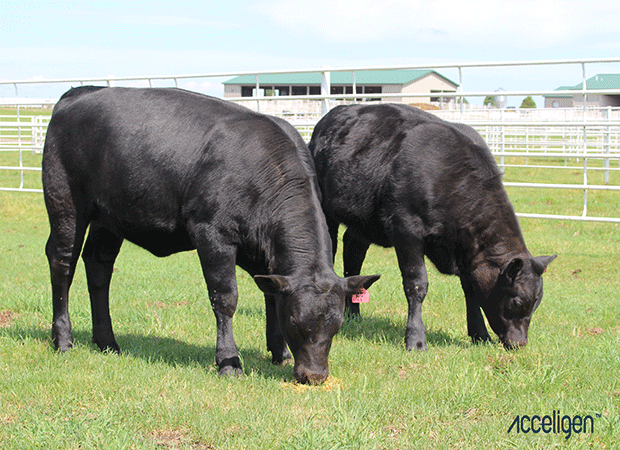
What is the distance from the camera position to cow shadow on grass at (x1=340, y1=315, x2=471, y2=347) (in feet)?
19.1

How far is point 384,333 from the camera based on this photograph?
614 cm

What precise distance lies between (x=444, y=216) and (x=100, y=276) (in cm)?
282

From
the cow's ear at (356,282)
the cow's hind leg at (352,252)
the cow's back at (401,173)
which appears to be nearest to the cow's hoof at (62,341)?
the cow's ear at (356,282)

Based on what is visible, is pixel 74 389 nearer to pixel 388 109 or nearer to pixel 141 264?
pixel 388 109

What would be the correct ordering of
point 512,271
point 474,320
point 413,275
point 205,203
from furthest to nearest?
point 474,320 < point 413,275 < point 512,271 < point 205,203

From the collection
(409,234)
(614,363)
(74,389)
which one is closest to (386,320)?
(409,234)

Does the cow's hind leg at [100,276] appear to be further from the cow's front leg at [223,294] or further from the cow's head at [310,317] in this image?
the cow's head at [310,317]

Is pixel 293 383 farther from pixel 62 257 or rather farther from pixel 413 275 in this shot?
pixel 62 257

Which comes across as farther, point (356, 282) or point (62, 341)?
point (62, 341)

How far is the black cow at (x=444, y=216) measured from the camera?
5.36m

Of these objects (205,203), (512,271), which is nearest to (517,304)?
(512,271)

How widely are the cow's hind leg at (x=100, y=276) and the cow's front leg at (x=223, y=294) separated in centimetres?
114

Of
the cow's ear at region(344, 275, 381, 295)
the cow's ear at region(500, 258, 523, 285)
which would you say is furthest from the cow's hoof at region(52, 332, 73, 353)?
the cow's ear at region(500, 258, 523, 285)

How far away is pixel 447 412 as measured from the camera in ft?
13.0
